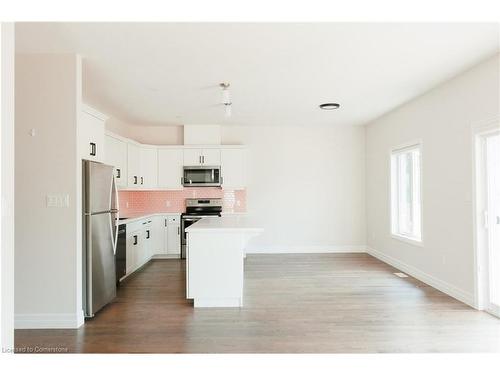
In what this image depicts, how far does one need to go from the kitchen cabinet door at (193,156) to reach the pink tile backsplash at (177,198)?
0.60m

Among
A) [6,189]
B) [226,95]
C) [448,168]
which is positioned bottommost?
[6,189]

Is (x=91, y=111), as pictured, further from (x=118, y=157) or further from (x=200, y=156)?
(x=200, y=156)

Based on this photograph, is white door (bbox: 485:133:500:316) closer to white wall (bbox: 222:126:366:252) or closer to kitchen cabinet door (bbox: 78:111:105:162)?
white wall (bbox: 222:126:366:252)

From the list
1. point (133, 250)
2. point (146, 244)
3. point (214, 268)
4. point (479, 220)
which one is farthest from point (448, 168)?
point (146, 244)

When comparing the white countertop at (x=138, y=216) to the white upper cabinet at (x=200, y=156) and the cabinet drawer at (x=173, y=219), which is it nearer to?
the cabinet drawer at (x=173, y=219)

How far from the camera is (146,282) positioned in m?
5.00

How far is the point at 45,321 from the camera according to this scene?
3281 millimetres

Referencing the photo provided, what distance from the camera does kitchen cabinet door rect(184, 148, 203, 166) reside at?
22.5 feet

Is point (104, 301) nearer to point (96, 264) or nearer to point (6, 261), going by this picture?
point (96, 264)

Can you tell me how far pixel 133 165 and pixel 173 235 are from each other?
1.52m

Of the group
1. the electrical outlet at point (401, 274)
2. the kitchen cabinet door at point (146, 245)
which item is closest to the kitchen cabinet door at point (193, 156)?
the kitchen cabinet door at point (146, 245)

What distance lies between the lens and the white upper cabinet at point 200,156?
271 inches

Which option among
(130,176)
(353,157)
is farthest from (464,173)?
(130,176)
